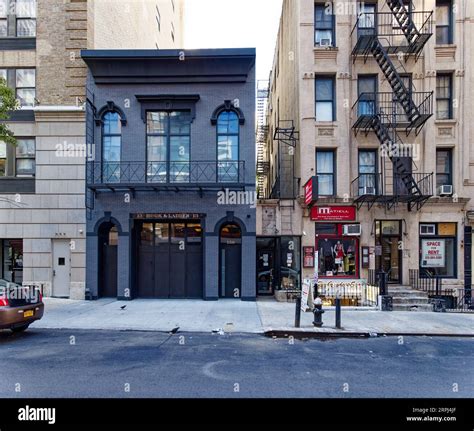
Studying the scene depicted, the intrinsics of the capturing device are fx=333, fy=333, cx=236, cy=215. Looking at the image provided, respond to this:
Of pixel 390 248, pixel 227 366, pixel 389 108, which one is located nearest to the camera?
pixel 227 366

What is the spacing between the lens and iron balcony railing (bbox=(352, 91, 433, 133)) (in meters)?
14.3

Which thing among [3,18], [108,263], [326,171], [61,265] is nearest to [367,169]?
[326,171]

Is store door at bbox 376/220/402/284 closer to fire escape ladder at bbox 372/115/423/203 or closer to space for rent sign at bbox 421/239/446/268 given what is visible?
space for rent sign at bbox 421/239/446/268

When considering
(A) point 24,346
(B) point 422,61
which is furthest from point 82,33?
(B) point 422,61

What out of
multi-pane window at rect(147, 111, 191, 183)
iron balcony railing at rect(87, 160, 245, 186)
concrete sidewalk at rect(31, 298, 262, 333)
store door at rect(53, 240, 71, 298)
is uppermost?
multi-pane window at rect(147, 111, 191, 183)

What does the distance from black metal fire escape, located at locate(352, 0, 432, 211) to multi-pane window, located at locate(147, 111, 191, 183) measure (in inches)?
295

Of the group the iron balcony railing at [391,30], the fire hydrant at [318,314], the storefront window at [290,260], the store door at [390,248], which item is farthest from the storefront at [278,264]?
the iron balcony railing at [391,30]

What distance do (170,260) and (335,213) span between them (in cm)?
760

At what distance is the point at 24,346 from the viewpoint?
318 inches

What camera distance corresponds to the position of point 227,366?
6668mm

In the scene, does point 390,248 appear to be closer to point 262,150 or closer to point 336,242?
point 336,242

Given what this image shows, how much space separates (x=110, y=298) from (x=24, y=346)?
6787 millimetres

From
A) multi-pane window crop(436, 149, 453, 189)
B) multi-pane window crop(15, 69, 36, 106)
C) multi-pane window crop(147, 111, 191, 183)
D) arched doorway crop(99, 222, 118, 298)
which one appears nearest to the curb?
multi-pane window crop(147, 111, 191, 183)

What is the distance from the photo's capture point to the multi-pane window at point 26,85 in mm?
14953
